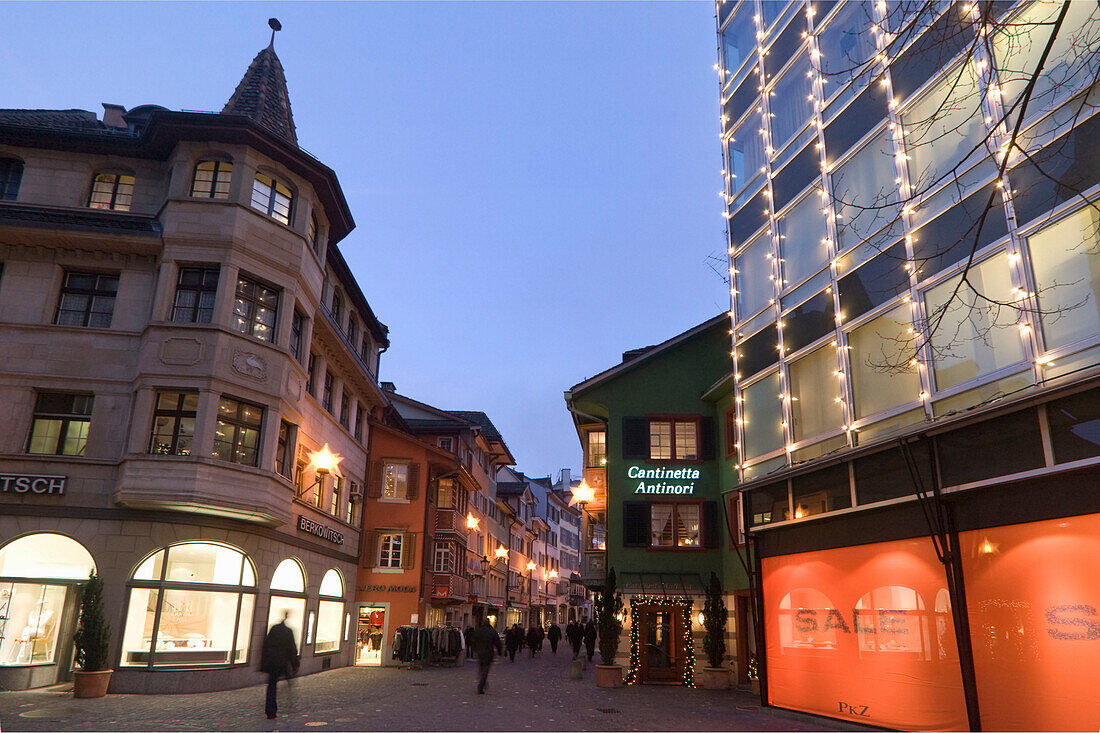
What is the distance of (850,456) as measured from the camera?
14.0m

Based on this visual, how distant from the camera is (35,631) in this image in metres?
18.2

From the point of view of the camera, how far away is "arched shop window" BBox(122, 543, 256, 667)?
18.5m

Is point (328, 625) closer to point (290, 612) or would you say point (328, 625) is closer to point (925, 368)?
point (290, 612)

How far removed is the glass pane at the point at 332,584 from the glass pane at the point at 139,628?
8607 mm

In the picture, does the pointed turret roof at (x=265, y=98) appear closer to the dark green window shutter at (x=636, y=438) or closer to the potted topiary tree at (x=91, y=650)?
the potted topiary tree at (x=91, y=650)

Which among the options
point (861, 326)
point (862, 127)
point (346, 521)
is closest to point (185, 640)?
point (346, 521)

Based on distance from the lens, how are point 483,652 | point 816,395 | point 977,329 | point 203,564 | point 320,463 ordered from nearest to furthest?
1. point 977,329
2. point 816,395
3. point 203,564
4. point 483,652
5. point 320,463

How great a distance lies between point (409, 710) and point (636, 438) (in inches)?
503

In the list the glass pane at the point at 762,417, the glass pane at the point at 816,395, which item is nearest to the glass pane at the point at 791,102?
the glass pane at the point at 816,395

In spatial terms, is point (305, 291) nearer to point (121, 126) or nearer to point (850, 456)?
point (121, 126)

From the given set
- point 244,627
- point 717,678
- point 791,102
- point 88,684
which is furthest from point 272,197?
point 717,678

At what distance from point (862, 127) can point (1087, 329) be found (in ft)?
22.8

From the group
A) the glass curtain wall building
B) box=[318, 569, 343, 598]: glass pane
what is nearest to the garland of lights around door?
the glass curtain wall building

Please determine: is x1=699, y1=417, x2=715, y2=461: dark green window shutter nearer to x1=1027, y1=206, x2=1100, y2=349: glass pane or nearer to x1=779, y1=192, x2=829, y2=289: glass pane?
x1=779, y1=192, x2=829, y2=289: glass pane
